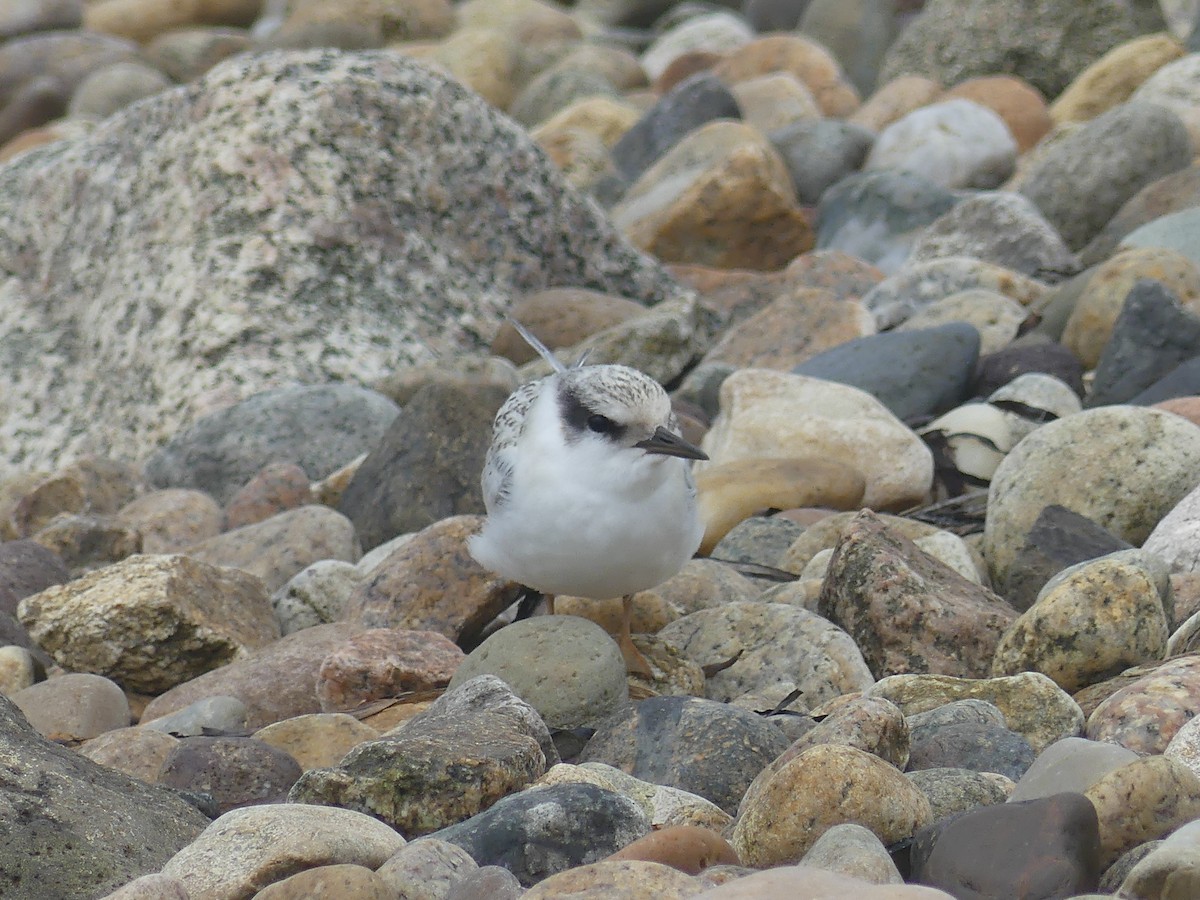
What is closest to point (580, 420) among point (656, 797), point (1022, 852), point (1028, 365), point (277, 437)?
point (656, 797)

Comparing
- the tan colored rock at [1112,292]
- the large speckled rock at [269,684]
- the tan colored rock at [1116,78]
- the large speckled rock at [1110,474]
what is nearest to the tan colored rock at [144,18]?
the tan colored rock at [1116,78]

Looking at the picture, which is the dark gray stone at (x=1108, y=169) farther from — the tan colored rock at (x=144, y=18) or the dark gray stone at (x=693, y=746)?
the tan colored rock at (x=144, y=18)

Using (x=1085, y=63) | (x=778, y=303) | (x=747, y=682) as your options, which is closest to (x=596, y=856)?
(x=747, y=682)

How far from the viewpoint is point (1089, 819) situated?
10.0ft

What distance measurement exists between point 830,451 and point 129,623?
2.94 meters

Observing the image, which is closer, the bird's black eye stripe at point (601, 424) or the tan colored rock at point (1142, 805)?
the tan colored rock at point (1142, 805)

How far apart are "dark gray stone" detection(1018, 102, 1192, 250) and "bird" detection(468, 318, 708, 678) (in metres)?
6.74

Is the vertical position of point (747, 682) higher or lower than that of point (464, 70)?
higher

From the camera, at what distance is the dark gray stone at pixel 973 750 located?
147 inches

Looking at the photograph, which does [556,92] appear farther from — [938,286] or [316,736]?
[316,736]

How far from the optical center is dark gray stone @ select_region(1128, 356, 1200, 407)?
21.0ft

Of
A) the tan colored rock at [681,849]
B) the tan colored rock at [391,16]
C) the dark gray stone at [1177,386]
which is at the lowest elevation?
the tan colored rock at [391,16]

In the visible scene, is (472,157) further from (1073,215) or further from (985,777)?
(985,777)

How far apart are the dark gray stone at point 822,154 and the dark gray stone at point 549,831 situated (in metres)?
10.1
